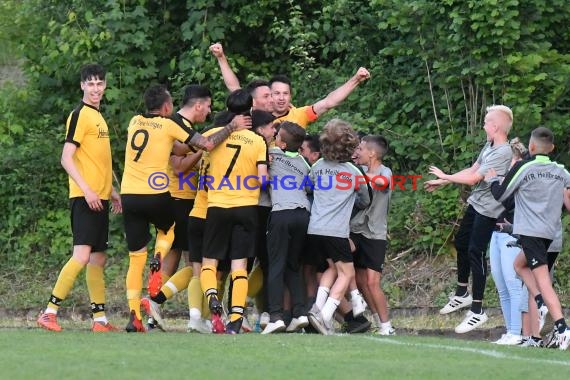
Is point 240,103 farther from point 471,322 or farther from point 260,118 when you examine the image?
point 471,322

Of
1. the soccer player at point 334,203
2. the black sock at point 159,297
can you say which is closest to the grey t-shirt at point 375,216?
the soccer player at point 334,203

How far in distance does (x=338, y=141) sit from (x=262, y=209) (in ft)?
3.35

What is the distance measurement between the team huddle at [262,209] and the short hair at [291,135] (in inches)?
0.5

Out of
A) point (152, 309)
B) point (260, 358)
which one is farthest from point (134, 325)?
point (260, 358)

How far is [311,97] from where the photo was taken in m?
17.3

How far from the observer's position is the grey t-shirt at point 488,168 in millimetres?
11770

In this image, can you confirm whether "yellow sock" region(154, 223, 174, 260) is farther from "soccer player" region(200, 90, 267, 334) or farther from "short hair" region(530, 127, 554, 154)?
"short hair" region(530, 127, 554, 154)

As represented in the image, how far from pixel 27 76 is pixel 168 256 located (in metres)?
6.90

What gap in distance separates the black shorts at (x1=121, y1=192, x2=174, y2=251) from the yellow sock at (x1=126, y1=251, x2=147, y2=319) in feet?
0.28

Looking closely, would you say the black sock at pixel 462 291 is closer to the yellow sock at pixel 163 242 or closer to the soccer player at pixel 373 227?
the soccer player at pixel 373 227

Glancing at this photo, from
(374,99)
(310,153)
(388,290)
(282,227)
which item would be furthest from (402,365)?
(374,99)

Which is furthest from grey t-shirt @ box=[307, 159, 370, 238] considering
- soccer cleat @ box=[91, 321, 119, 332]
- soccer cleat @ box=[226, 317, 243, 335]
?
soccer cleat @ box=[91, 321, 119, 332]

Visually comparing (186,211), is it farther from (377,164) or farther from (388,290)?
(388,290)

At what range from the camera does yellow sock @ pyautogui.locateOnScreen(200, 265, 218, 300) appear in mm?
11352
